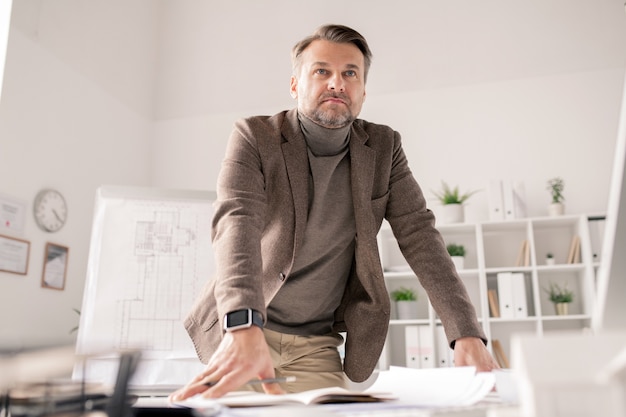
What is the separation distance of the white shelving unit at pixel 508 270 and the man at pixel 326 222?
254 cm

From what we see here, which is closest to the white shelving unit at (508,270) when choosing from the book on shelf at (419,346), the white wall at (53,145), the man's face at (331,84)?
the book on shelf at (419,346)

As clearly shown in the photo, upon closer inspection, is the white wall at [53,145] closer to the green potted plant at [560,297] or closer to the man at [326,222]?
the man at [326,222]

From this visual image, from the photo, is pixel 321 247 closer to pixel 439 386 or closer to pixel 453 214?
pixel 439 386

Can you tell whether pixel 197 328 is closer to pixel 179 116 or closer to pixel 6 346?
pixel 6 346

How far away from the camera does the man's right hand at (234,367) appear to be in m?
0.77

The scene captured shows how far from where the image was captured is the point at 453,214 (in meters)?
3.96

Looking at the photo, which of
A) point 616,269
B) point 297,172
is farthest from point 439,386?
point 297,172

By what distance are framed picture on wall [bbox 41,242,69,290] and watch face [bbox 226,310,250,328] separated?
3.11 meters

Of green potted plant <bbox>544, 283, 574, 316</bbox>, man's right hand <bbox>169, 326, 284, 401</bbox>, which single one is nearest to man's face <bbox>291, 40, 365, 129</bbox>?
man's right hand <bbox>169, 326, 284, 401</bbox>

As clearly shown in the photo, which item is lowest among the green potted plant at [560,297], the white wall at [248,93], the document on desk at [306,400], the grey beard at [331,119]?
the document on desk at [306,400]

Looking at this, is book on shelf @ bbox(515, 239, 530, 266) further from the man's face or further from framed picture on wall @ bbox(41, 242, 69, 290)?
framed picture on wall @ bbox(41, 242, 69, 290)

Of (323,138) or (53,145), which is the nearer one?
(323,138)

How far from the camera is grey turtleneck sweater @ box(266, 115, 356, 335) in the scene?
1.38 m

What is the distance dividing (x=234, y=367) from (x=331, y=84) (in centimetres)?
80
